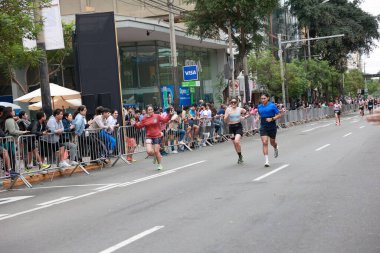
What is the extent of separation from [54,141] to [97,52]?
529 cm

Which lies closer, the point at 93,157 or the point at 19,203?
the point at 19,203

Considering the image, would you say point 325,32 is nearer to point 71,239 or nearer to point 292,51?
point 292,51

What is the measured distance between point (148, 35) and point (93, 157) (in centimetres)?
1826

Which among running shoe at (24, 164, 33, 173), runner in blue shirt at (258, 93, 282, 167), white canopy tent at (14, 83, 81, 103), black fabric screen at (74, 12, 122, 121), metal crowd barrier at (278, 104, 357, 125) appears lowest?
metal crowd barrier at (278, 104, 357, 125)

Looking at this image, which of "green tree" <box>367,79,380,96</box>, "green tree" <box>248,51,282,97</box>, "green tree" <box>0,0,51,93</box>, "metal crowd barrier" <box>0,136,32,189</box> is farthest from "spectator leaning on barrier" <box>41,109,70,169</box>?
"green tree" <box>367,79,380,96</box>

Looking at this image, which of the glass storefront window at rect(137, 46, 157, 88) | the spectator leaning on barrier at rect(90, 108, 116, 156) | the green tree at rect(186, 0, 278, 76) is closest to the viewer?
the spectator leaning on barrier at rect(90, 108, 116, 156)

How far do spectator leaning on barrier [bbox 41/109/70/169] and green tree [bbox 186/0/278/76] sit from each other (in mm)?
18575

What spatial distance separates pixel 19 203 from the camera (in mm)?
11188

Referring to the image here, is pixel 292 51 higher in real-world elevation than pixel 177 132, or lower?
higher

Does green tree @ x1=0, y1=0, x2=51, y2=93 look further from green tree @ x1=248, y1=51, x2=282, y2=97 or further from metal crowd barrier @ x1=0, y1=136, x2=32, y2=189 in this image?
green tree @ x1=248, y1=51, x2=282, y2=97

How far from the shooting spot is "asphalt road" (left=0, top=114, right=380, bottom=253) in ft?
21.4

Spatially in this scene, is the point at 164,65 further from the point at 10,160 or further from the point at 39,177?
the point at 10,160

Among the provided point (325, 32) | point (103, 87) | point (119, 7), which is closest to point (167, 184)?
point (103, 87)

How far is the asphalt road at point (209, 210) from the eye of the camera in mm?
6535
